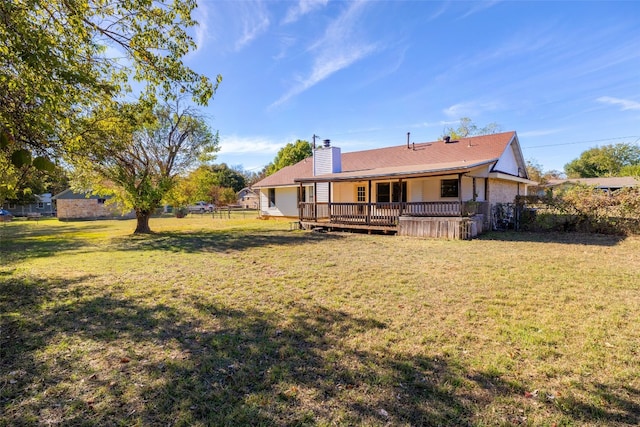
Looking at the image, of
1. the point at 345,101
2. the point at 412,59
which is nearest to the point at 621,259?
the point at 412,59

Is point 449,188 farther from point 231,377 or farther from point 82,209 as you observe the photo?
point 82,209

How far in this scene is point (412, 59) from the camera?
15258 mm

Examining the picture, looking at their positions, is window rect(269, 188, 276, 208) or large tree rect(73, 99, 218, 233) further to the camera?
window rect(269, 188, 276, 208)

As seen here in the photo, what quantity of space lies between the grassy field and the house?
5.92 metres

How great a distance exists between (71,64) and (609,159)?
77853 millimetres

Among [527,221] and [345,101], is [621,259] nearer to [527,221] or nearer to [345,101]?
[527,221]

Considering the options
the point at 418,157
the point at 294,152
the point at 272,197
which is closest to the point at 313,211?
the point at 418,157

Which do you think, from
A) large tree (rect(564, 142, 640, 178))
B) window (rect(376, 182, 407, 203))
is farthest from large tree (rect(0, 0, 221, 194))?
large tree (rect(564, 142, 640, 178))

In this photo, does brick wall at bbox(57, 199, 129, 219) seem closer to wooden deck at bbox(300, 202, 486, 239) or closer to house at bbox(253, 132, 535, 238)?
house at bbox(253, 132, 535, 238)

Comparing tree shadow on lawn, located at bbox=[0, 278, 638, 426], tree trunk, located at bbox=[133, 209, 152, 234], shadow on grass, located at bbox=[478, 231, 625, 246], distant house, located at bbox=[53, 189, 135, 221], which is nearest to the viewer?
tree shadow on lawn, located at bbox=[0, 278, 638, 426]

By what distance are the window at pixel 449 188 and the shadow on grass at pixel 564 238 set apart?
3362mm

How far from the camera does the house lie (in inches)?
523

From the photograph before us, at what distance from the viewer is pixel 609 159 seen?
57344 mm

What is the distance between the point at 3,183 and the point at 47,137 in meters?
3.11
